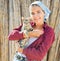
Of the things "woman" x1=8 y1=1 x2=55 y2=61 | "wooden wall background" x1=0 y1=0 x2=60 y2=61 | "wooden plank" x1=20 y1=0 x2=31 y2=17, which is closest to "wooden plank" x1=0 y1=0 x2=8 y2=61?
"wooden wall background" x1=0 y1=0 x2=60 y2=61

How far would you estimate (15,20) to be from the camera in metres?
1.65

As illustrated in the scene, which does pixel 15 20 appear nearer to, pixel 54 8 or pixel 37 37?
pixel 54 8

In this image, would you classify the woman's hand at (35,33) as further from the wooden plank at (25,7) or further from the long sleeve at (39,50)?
the wooden plank at (25,7)

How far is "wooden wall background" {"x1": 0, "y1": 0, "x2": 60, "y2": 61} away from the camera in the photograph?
5.30 ft

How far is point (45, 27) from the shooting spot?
108cm

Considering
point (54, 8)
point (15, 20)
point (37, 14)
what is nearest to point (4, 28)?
point (15, 20)

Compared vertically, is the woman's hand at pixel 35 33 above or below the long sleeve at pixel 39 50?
above

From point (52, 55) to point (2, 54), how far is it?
33cm

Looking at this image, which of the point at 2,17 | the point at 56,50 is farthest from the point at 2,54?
the point at 56,50

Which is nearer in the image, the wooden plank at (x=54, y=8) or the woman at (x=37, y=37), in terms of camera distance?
the woman at (x=37, y=37)

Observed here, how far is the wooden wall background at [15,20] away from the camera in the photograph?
5.30 feet

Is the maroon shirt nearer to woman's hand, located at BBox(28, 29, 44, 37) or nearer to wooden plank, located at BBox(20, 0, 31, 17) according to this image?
woman's hand, located at BBox(28, 29, 44, 37)

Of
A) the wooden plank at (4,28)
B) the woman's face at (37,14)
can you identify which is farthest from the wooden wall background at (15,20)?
the woman's face at (37,14)

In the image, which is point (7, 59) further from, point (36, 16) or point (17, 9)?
point (36, 16)
